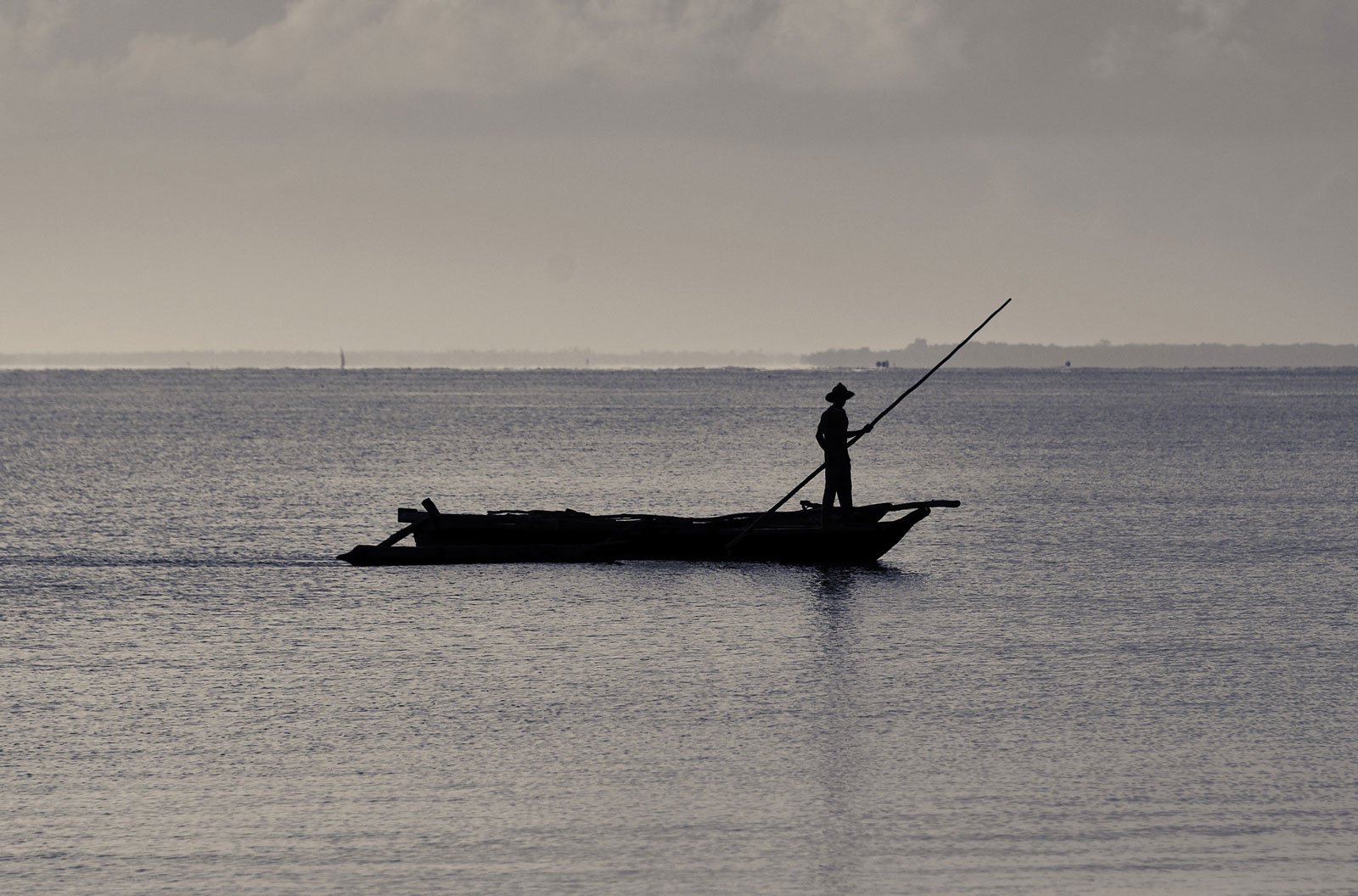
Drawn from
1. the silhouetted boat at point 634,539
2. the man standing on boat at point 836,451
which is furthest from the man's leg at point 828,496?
the silhouetted boat at point 634,539

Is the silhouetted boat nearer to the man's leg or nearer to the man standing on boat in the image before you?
the man's leg

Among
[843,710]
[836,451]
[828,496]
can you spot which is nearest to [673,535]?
[828,496]

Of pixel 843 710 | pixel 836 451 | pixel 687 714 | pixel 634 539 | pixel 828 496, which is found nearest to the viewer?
pixel 687 714

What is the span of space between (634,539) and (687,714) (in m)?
12.1

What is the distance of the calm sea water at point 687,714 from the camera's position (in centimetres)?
1016

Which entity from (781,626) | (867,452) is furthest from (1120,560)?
(867,452)

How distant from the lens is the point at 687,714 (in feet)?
48.0

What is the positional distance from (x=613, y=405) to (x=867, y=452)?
85480 millimetres

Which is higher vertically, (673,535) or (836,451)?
(836,451)

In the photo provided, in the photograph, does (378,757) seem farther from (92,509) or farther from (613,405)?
(613,405)

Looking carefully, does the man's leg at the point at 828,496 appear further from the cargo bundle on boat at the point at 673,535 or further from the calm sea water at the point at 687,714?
the calm sea water at the point at 687,714

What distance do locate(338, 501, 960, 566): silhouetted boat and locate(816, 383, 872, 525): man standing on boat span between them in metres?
0.32

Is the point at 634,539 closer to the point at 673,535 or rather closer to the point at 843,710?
the point at 673,535

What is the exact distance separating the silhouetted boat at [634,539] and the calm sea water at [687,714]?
0.45 m
